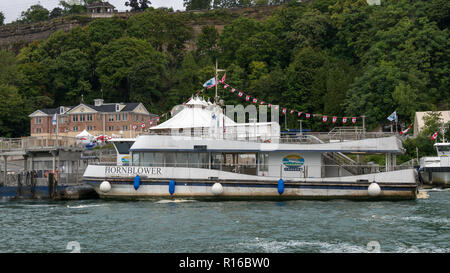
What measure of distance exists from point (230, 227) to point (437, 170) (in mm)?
32169

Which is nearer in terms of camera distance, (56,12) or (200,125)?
(200,125)

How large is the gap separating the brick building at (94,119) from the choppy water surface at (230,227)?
186 ft

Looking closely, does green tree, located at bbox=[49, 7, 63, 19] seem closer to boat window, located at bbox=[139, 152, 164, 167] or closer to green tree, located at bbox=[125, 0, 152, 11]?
green tree, located at bbox=[125, 0, 152, 11]

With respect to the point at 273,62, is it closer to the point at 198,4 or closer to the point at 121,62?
the point at 121,62

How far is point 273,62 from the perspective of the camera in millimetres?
92375

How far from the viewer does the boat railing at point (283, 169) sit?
34.6 m

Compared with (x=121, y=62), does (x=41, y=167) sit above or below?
below

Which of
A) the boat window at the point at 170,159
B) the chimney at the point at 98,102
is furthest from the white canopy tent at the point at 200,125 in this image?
the chimney at the point at 98,102

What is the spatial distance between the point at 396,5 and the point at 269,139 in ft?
178

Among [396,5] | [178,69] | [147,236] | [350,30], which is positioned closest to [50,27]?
[178,69]

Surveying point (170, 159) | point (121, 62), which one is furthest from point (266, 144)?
point (121, 62)

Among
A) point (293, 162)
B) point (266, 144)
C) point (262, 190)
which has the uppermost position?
point (266, 144)

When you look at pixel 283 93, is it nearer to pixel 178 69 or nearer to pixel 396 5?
pixel 396 5
